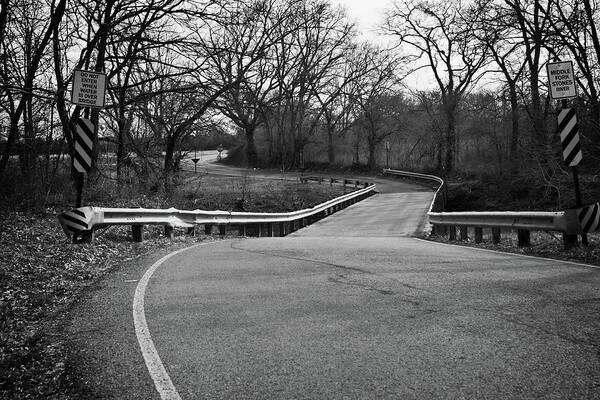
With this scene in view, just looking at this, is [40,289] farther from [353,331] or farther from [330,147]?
[330,147]

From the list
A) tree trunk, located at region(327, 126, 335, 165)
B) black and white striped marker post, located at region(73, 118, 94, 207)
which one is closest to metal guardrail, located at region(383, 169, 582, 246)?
black and white striped marker post, located at region(73, 118, 94, 207)

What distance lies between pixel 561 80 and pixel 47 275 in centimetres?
971

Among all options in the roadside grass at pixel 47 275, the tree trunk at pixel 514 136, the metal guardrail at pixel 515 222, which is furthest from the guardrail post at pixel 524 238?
the tree trunk at pixel 514 136

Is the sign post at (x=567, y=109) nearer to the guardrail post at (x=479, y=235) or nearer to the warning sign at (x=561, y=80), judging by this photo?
the warning sign at (x=561, y=80)

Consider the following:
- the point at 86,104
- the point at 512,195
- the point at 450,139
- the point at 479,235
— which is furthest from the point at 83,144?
the point at 450,139

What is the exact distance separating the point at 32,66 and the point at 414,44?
137 feet

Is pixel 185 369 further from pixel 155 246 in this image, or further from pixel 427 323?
pixel 155 246

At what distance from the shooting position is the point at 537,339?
4348 millimetres

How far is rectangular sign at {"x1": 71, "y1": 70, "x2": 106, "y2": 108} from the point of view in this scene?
10.4 metres

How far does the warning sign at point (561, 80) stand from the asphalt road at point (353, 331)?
383 centimetres

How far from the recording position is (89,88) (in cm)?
1060

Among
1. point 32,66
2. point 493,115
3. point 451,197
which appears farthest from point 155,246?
point 493,115

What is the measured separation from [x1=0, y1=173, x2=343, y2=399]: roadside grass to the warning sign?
831cm

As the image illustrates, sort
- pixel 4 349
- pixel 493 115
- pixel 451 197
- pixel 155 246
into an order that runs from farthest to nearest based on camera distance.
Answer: pixel 493 115, pixel 451 197, pixel 155 246, pixel 4 349
